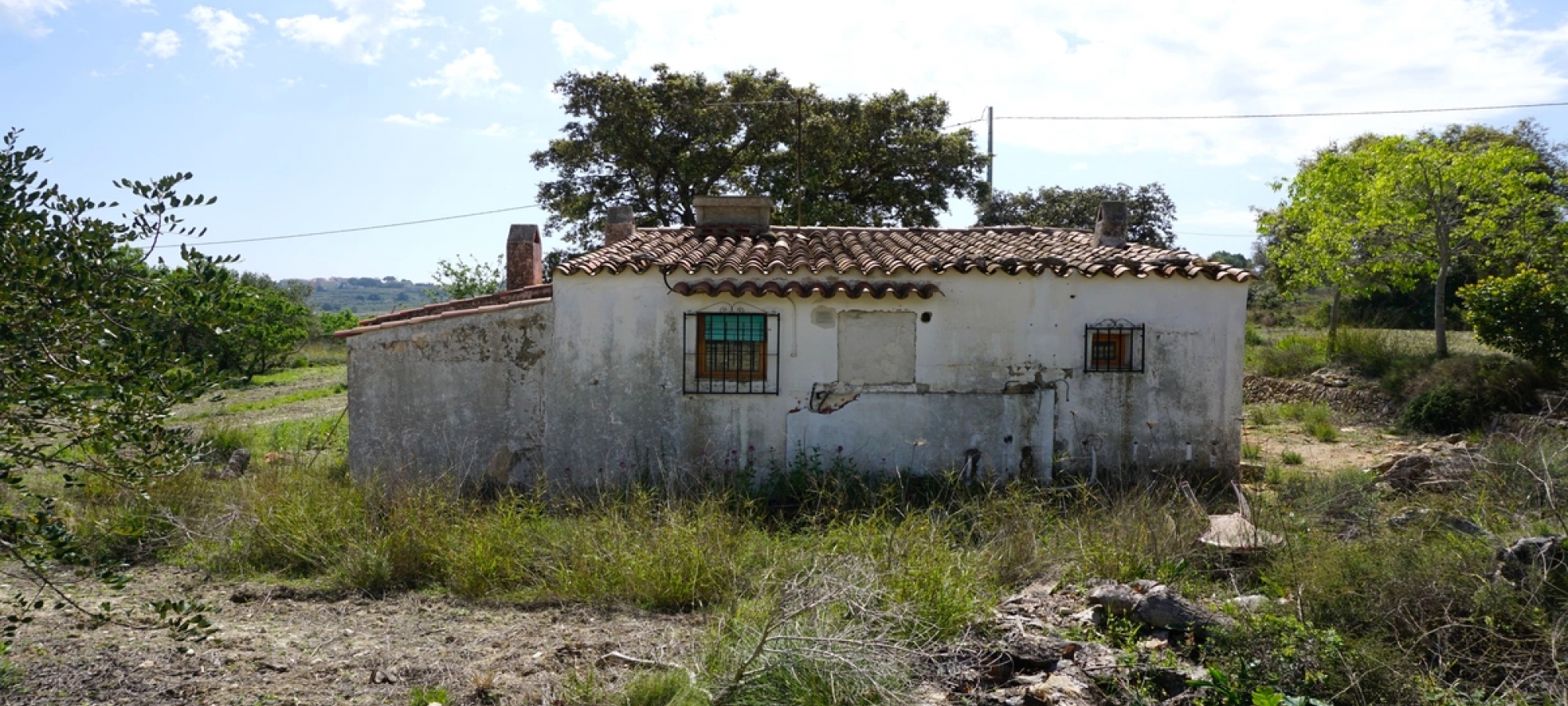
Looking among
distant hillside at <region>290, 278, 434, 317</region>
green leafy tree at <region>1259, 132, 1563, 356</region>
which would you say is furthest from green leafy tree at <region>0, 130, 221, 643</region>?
distant hillside at <region>290, 278, 434, 317</region>

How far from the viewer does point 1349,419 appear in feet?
57.5

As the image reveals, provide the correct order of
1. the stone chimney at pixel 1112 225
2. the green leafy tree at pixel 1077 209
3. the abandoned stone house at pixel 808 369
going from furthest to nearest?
the green leafy tree at pixel 1077 209, the stone chimney at pixel 1112 225, the abandoned stone house at pixel 808 369

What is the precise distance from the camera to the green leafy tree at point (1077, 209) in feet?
104

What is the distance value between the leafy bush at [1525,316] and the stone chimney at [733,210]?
499 inches

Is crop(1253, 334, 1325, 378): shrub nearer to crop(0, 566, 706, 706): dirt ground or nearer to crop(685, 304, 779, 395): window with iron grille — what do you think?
crop(685, 304, 779, 395): window with iron grille

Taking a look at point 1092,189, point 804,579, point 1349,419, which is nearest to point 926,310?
point 804,579

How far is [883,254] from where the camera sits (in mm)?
12078

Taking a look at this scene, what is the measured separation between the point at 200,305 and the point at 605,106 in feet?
69.9

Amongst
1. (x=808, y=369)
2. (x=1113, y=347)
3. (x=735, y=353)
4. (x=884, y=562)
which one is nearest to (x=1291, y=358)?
(x=1113, y=347)

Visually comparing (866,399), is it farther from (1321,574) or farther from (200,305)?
(200,305)

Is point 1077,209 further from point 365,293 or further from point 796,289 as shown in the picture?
point 365,293

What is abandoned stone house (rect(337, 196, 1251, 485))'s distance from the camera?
11.0 meters

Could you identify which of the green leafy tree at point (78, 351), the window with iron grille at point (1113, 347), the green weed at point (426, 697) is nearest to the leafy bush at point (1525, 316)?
the window with iron grille at point (1113, 347)

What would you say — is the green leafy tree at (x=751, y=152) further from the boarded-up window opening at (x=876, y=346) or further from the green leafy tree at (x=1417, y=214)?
the boarded-up window opening at (x=876, y=346)
